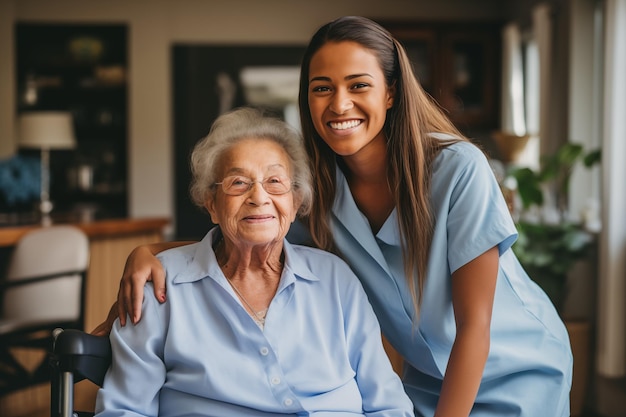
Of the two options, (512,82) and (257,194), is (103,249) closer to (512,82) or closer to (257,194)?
(257,194)

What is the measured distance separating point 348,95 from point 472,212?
0.35 metres

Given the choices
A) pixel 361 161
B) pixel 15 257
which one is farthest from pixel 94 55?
pixel 361 161

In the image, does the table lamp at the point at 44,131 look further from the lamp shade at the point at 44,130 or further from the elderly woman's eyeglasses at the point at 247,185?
the elderly woman's eyeglasses at the point at 247,185

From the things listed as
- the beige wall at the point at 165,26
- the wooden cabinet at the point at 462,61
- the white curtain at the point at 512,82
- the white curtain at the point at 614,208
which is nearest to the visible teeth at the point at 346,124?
the white curtain at the point at 614,208

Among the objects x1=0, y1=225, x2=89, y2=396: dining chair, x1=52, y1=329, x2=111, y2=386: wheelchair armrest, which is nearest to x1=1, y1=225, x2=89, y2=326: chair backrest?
x1=0, y1=225, x2=89, y2=396: dining chair

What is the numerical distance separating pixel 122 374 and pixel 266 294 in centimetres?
34

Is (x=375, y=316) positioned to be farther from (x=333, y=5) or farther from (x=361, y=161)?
(x=333, y=5)

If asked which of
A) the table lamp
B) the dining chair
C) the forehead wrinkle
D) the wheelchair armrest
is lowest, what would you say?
the dining chair

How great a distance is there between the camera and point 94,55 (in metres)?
7.06

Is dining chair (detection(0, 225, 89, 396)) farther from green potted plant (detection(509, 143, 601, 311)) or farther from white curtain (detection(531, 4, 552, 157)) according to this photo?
white curtain (detection(531, 4, 552, 157))

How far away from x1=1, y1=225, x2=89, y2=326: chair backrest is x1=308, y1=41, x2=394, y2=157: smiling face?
2140 millimetres

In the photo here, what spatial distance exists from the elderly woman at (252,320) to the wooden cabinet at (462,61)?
500 cm

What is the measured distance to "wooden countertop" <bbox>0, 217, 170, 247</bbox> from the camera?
3748 mm

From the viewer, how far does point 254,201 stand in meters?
1.60
